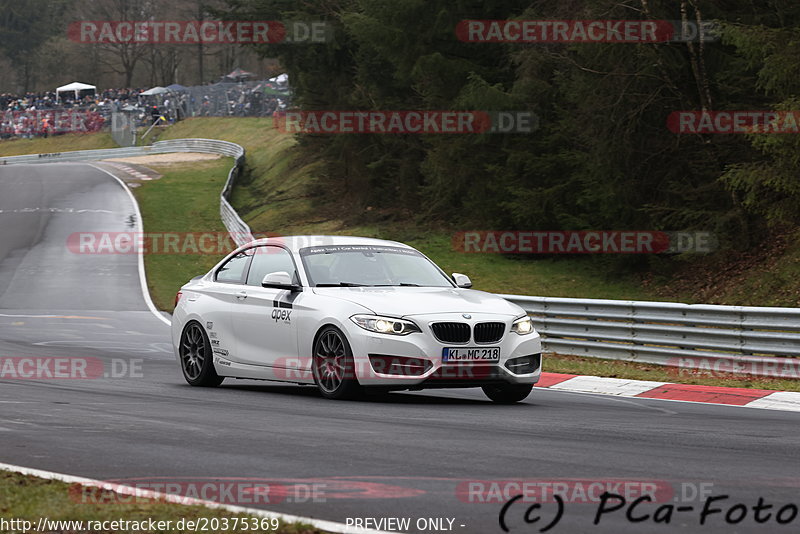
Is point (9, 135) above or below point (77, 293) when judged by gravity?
above

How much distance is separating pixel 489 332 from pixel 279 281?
2153 millimetres

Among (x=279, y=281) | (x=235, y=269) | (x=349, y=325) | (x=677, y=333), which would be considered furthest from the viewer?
(x=677, y=333)

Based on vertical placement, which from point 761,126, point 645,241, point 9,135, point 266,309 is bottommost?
point 266,309

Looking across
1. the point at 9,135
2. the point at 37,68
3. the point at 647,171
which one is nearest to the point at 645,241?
the point at 647,171

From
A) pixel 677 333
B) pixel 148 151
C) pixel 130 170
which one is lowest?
pixel 677 333

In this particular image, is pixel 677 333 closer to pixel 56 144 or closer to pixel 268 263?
pixel 268 263

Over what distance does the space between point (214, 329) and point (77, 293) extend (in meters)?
22.1

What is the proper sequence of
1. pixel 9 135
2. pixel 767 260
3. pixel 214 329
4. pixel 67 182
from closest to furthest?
pixel 214 329 → pixel 767 260 → pixel 67 182 → pixel 9 135

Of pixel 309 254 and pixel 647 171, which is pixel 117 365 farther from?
pixel 647 171

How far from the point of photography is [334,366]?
1155 cm

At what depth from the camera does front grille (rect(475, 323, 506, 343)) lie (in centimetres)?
1136

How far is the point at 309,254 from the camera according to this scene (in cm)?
1262

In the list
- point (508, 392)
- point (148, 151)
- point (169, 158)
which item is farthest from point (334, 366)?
point (148, 151)

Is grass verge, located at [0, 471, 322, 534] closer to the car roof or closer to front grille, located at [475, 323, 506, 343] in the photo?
front grille, located at [475, 323, 506, 343]
